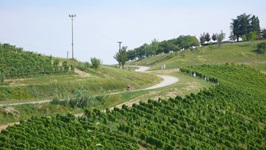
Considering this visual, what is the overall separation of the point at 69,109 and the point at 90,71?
15643 mm

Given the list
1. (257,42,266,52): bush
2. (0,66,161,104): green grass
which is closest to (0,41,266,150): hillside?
(0,66,161,104): green grass

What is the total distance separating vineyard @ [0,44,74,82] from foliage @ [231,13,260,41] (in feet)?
210

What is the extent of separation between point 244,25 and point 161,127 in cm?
7776

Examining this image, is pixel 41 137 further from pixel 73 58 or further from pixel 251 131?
pixel 73 58

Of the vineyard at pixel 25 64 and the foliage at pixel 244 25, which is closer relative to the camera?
the vineyard at pixel 25 64

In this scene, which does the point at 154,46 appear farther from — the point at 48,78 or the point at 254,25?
the point at 48,78

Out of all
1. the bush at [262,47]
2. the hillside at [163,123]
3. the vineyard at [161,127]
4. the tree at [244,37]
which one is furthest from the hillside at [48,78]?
the tree at [244,37]

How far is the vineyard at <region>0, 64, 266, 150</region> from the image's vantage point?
27047 mm

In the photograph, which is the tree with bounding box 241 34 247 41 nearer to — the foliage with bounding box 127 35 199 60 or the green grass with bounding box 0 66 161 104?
the foliage with bounding box 127 35 199 60

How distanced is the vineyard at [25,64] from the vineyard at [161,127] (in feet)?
42.1

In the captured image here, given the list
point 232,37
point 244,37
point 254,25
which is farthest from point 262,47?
point 254,25

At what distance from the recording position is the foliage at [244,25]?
347 feet

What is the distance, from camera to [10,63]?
4625 centimetres

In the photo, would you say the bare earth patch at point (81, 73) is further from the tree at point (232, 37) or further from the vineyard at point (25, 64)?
the tree at point (232, 37)
